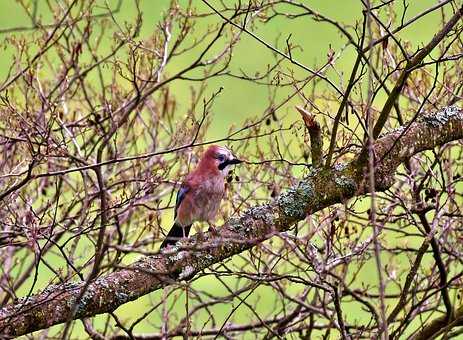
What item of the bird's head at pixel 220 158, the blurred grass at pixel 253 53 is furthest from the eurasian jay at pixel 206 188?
the blurred grass at pixel 253 53

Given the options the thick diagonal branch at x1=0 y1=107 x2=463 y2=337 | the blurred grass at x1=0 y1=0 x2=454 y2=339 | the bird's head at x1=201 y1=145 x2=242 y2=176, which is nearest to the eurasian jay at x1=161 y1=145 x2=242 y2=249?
the bird's head at x1=201 y1=145 x2=242 y2=176

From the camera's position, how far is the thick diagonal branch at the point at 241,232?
373 cm

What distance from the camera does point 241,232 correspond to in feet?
13.1

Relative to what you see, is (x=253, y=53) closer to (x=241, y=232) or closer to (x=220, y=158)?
(x=220, y=158)

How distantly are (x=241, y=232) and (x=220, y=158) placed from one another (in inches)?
61.6

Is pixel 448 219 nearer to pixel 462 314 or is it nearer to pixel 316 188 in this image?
pixel 462 314

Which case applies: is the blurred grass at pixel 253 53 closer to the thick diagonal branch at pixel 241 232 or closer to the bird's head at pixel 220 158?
the bird's head at pixel 220 158

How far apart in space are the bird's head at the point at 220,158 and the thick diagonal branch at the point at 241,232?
1.22m

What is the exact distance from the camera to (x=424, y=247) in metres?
4.72

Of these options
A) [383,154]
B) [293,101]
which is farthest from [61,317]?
[293,101]

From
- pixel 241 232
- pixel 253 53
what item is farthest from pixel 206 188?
pixel 253 53

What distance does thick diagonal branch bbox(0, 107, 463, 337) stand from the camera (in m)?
3.73

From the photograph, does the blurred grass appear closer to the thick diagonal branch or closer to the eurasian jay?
the eurasian jay

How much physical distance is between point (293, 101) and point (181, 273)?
20.0ft
